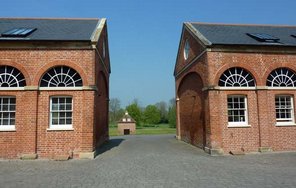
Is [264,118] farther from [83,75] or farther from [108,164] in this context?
[83,75]

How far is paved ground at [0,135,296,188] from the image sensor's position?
26.6 feet

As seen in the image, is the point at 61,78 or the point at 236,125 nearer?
the point at 61,78

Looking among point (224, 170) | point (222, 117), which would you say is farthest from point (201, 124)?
point (224, 170)

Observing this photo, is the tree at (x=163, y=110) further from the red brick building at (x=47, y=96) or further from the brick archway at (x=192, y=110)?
the red brick building at (x=47, y=96)

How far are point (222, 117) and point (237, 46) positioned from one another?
4141 millimetres

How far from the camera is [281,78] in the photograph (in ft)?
50.0

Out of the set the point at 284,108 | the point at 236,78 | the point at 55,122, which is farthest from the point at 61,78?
the point at 284,108

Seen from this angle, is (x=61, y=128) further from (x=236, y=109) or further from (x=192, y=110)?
(x=236, y=109)

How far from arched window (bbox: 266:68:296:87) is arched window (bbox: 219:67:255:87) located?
117 centimetres

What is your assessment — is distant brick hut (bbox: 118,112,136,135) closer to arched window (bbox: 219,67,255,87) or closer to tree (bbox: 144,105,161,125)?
arched window (bbox: 219,67,255,87)

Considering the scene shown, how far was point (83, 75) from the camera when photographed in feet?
45.1

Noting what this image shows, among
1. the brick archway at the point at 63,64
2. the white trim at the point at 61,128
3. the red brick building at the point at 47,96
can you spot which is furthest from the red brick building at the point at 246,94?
the white trim at the point at 61,128

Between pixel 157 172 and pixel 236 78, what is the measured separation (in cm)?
794

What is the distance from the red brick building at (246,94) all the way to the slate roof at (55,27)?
709 cm
